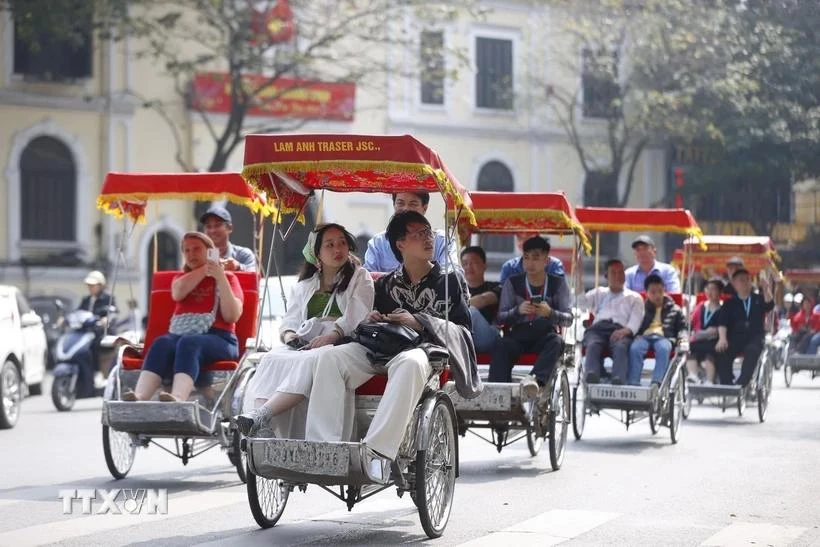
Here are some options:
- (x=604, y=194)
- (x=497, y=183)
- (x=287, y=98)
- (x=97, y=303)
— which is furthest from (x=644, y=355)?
(x=604, y=194)

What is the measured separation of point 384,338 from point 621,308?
7.34 m

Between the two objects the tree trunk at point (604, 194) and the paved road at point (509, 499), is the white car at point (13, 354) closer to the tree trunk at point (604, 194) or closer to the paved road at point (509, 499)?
the paved road at point (509, 499)

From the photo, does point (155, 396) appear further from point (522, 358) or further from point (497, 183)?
point (497, 183)

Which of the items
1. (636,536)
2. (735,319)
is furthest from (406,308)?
(735,319)

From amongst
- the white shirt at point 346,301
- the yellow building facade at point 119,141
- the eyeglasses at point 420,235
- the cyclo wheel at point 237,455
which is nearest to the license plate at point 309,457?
the white shirt at point 346,301

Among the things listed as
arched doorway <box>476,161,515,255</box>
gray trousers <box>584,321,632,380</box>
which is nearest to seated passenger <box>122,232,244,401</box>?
gray trousers <box>584,321,632,380</box>

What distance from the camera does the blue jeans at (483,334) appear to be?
1365 centimetres

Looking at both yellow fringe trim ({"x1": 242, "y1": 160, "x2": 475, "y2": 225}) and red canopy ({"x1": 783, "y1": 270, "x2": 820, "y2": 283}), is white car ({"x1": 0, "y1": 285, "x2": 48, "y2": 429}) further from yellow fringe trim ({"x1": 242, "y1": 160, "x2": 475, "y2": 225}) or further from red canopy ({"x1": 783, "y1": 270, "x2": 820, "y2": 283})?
red canopy ({"x1": 783, "y1": 270, "x2": 820, "y2": 283})

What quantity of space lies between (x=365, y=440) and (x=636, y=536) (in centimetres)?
177

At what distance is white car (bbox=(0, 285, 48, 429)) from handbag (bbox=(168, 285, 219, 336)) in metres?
5.43

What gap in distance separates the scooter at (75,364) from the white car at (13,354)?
0.36m

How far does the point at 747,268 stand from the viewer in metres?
24.7

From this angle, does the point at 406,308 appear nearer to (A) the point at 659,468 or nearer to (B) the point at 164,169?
(A) the point at 659,468

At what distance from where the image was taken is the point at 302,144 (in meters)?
9.73
